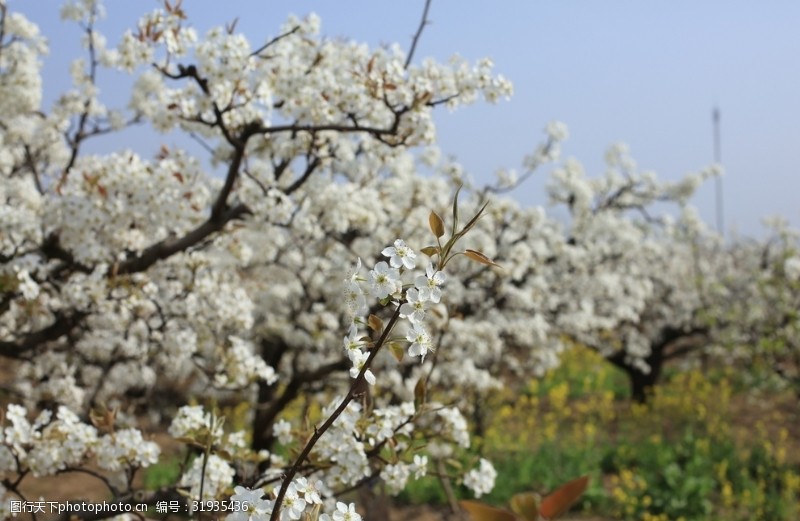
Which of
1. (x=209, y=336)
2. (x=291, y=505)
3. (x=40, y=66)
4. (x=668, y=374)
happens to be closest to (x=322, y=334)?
(x=209, y=336)

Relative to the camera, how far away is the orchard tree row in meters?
2.75

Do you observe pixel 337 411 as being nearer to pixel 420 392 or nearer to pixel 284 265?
pixel 420 392

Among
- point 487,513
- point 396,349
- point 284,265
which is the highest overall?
point 284,265

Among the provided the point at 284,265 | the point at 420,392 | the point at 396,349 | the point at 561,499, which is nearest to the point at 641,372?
the point at 284,265

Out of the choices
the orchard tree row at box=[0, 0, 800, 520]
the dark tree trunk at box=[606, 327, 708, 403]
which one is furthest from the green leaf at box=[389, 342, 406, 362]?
the dark tree trunk at box=[606, 327, 708, 403]

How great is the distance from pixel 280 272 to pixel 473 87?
5.26m

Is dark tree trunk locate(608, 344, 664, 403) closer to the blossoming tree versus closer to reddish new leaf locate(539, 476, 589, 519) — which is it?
the blossoming tree

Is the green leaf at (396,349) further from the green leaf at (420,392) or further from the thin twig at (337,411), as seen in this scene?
the green leaf at (420,392)

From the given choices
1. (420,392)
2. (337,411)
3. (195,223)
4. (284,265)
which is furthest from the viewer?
(284,265)

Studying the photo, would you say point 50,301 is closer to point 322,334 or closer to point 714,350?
point 322,334

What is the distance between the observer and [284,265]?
26.2 feet

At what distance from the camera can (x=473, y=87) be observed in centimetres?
443

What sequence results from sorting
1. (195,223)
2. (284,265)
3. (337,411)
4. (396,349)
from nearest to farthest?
(337,411)
(396,349)
(195,223)
(284,265)

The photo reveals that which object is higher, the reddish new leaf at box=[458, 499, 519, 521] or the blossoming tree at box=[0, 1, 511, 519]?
the blossoming tree at box=[0, 1, 511, 519]
